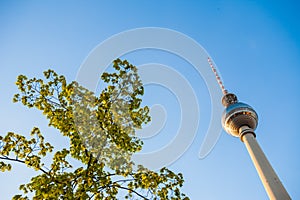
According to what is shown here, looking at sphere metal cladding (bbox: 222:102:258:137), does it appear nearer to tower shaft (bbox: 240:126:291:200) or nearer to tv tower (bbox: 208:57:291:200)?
tv tower (bbox: 208:57:291:200)

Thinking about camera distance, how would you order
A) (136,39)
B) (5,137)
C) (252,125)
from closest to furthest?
(5,137) → (136,39) → (252,125)

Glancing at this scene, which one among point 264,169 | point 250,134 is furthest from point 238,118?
point 264,169

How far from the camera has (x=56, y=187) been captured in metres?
8.34

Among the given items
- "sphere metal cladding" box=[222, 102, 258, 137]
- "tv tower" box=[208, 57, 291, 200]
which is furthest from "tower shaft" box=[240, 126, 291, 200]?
"sphere metal cladding" box=[222, 102, 258, 137]

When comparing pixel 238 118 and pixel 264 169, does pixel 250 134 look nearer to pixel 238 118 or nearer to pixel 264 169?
pixel 238 118

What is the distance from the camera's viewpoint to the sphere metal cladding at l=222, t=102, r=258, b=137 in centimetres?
3791

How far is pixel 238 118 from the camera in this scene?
38562 mm

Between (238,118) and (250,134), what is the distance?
4.33 m

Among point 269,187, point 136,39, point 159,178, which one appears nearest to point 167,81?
point 136,39

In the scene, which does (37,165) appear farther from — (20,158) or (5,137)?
(5,137)

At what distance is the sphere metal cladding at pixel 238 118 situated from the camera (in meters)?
37.9

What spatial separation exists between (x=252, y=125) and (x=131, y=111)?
3194 cm

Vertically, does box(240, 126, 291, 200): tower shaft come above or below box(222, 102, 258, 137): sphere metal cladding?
below

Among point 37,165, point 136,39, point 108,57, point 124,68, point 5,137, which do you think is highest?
point 136,39
